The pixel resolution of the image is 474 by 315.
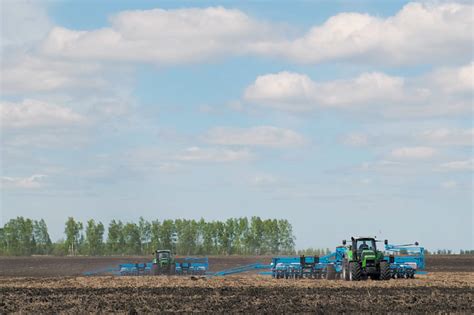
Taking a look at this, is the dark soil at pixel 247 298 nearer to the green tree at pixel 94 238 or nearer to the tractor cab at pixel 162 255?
the tractor cab at pixel 162 255

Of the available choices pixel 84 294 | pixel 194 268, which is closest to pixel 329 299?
pixel 84 294

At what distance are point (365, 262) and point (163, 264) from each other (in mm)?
21134

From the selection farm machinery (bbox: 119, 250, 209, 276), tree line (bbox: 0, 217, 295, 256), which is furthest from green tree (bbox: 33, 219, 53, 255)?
farm machinery (bbox: 119, 250, 209, 276)

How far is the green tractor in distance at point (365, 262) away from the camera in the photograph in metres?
46.9

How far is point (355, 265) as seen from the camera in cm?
4675

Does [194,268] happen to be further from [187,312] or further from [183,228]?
[183,228]

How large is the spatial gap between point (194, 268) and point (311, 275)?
42.5ft

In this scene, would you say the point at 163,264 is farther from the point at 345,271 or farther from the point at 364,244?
the point at 364,244

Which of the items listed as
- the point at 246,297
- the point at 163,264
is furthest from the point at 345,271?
the point at 163,264

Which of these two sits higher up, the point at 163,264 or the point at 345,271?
the point at 163,264

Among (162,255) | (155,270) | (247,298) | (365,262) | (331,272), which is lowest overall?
(247,298)

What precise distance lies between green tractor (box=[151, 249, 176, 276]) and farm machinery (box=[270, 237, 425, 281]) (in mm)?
11106

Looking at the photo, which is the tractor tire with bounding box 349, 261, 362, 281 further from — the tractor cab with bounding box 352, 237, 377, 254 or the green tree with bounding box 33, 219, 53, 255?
the green tree with bounding box 33, 219, 53, 255

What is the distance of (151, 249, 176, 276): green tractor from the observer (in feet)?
205
